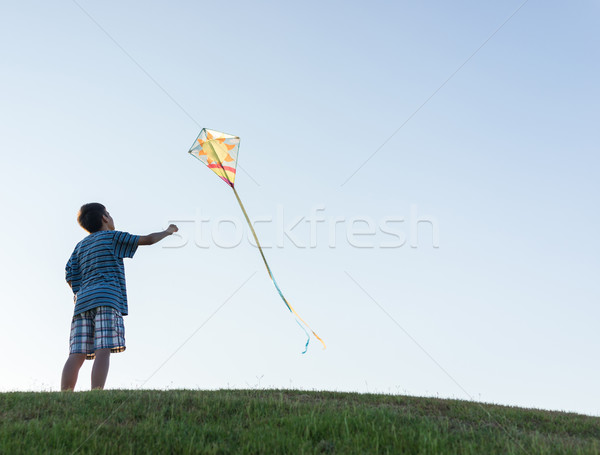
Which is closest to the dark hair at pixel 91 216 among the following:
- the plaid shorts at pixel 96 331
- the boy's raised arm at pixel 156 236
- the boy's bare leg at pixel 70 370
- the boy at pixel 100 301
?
the boy at pixel 100 301

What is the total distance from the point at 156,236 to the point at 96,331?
3.89 feet

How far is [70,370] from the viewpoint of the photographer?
19.2 feet

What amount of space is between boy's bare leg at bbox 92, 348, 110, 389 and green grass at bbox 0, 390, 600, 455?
0.29 m

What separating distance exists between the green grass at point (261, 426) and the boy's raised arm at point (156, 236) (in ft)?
5.18

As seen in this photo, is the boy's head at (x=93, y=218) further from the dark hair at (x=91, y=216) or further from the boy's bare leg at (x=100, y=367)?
the boy's bare leg at (x=100, y=367)

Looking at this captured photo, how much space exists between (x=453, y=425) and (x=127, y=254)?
3.81 meters

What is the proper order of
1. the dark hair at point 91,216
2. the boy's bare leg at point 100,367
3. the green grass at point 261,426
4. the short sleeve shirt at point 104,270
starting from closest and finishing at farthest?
the green grass at point 261,426 < the boy's bare leg at point 100,367 < the short sleeve shirt at point 104,270 < the dark hair at point 91,216

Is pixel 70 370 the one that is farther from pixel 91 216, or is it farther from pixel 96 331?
pixel 91 216

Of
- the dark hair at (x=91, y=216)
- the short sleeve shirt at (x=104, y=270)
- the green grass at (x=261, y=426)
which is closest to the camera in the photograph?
the green grass at (x=261, y=426)

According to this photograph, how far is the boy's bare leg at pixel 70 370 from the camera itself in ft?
19.2

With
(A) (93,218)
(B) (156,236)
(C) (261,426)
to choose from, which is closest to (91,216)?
(A) (93,218)

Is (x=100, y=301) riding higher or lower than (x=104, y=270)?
lower

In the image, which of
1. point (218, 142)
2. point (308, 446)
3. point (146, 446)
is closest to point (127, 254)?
point (218, 142)

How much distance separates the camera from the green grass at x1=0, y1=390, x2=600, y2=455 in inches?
146
